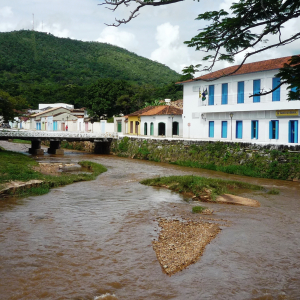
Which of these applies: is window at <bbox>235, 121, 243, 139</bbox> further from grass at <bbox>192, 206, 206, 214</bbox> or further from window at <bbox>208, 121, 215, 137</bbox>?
grass at <bbox>192, 206, 206, 214</bbox>

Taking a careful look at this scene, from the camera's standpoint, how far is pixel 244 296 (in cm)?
724

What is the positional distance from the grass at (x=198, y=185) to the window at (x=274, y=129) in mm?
9664

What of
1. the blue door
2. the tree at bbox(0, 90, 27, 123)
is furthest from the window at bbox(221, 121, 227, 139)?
the tree at bbox(0, 90, 27, 123)

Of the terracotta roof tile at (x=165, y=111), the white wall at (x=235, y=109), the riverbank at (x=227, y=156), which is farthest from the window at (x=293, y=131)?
the terracotta roof tile at (x=165, y=111)

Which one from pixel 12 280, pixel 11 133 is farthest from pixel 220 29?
pixel 11 133

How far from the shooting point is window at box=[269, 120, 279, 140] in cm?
2809

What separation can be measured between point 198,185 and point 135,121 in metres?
30.4

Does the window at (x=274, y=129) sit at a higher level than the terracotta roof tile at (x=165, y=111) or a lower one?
lower

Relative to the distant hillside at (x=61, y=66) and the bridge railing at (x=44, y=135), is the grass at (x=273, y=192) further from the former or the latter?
the distant hillside at (x=61, y=66)

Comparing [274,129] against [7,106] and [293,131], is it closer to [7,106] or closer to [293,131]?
[293,131]

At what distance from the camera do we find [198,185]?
17500mm

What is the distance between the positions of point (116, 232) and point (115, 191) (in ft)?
23.4

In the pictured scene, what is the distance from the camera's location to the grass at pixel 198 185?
17234mm

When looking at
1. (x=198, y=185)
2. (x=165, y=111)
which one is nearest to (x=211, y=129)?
(x=165, y=111)
